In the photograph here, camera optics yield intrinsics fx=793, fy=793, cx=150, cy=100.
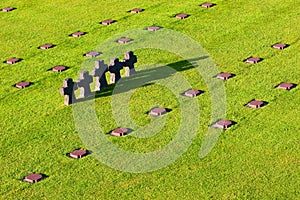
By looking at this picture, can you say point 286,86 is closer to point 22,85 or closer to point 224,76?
point 224,76

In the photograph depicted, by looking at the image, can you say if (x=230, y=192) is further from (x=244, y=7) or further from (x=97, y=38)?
(x=244, y=7)

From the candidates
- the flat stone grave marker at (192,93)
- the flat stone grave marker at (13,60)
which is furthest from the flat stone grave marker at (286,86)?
the flat stone grave marker at (13,60)

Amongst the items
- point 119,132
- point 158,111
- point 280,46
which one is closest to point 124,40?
point 280,46

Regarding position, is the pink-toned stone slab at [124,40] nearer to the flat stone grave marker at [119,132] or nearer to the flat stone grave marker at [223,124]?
the flat stone grave marker at [119,132]

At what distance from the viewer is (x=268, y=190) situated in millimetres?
19250

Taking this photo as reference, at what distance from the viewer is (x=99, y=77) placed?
82.7 ft

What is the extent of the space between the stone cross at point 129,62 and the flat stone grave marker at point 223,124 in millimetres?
4717

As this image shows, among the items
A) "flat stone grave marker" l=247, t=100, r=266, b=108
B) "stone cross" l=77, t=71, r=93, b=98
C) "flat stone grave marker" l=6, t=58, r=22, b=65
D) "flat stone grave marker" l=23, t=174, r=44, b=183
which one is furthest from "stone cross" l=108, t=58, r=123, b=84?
"flat stone grave marker" l=23, t=174, r=44, b=183

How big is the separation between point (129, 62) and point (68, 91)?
2862 mm

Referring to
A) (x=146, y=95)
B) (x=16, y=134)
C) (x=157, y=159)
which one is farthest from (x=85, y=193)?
(x=146, y=95)

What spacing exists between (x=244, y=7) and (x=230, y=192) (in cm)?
1516

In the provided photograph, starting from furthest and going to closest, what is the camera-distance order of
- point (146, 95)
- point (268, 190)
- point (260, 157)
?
point (146, 95)
point (260, 157)
point (268, 190)

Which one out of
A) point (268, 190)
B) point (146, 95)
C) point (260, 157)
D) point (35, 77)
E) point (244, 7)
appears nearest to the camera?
point (268, 190)

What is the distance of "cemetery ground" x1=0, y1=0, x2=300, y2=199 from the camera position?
1980cm
